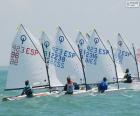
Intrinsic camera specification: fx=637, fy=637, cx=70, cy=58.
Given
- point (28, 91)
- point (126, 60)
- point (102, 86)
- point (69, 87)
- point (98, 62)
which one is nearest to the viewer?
point (28, 91)

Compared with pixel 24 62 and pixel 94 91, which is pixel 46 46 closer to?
pixel 24 62

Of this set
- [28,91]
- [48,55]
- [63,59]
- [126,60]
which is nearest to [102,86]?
[63,59]

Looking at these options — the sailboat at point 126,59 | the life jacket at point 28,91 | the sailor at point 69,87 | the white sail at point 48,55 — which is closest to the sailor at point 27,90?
the life jacket at point 28,91

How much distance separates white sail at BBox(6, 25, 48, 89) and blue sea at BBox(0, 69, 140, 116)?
6.33 feet

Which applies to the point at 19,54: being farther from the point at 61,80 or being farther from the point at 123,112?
the point at 123,112

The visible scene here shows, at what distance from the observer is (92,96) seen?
175 ft

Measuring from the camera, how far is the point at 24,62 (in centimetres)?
5156

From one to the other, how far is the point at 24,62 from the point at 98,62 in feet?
29.8

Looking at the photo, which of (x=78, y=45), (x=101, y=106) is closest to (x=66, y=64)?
(x=78, y=45)

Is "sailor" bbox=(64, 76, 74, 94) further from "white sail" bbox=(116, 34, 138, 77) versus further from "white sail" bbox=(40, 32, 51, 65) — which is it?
"white sail" bbox=(116, 34, 138, 77)

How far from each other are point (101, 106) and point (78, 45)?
44.1 feet

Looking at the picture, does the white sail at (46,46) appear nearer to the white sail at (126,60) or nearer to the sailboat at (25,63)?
the sailboat at (25,63)

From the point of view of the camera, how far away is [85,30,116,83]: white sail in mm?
57872

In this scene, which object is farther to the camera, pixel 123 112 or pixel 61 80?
pixel 61 80
